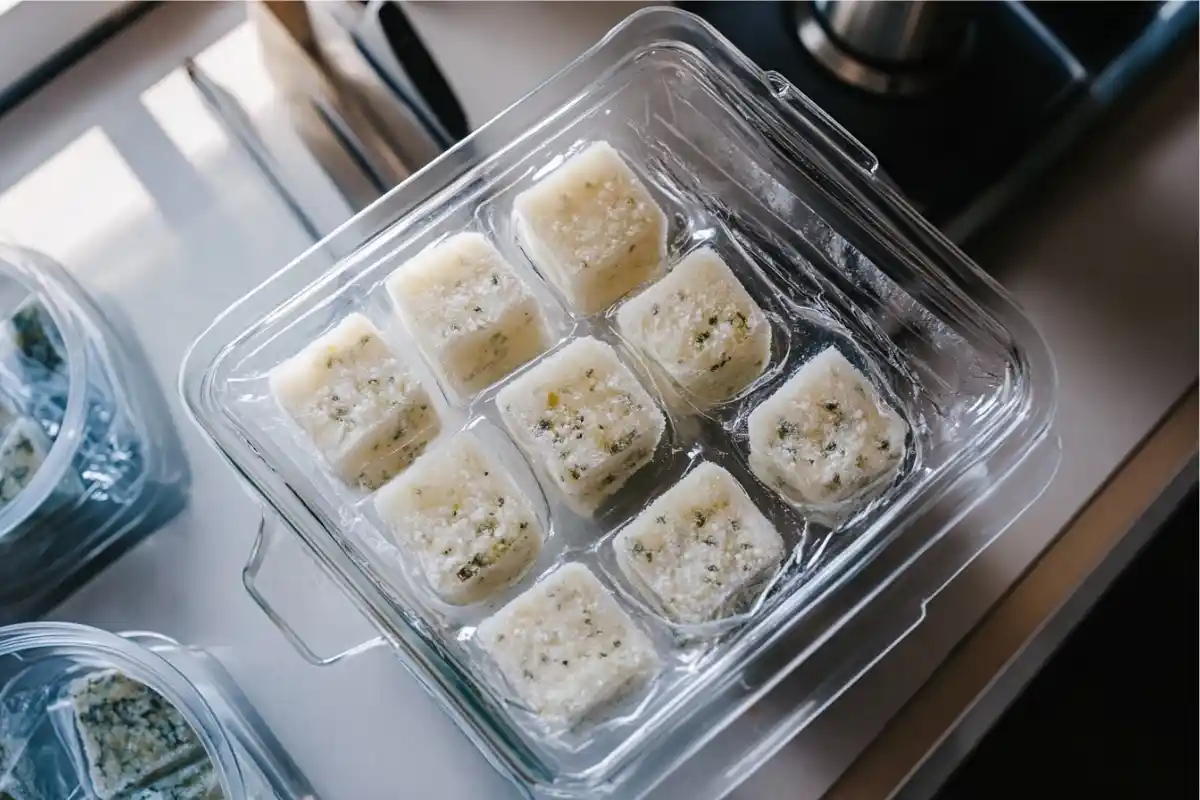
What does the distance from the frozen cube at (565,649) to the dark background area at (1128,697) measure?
1.52ft

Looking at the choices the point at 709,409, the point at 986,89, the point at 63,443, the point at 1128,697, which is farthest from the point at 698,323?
the point at 1128,697

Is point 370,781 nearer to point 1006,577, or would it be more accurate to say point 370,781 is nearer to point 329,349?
point 329,349

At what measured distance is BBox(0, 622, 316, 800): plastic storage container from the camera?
687 millimetres

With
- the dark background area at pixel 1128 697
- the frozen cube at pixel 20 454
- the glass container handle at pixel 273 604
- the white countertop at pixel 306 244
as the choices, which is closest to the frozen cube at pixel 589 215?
the white countertop at pixel 306 244

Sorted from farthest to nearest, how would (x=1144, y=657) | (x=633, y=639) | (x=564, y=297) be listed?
(x=1144, y=657) < (x=564, y=297) < (x=633, y=639)

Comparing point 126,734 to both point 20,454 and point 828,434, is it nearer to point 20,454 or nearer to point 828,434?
point 20,454

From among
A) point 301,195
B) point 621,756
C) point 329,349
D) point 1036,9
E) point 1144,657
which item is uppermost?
point 301,195

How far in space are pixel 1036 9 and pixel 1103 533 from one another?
1.49 feet

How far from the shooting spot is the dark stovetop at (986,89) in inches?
33.2

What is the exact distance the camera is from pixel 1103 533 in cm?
85

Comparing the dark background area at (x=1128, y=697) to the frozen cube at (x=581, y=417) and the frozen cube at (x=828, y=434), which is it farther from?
the frozen cube at (x=581, y=417)

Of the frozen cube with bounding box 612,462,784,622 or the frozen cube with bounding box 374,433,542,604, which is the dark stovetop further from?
the frozen cube with bounding box 374,433,542,604

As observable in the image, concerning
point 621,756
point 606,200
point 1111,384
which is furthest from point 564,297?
point 1111,384

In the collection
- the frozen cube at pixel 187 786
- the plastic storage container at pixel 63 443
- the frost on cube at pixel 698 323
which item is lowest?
the frozen cube at pixel 187 786
